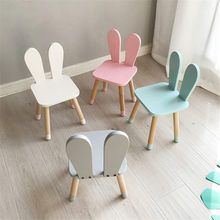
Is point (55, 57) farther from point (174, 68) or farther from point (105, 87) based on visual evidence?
point (174, 68)

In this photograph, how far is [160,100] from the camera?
53.4 inches

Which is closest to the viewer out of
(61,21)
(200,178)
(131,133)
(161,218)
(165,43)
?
(161,218)

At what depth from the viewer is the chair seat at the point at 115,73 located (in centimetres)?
147

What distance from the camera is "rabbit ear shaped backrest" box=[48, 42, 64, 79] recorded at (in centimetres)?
145

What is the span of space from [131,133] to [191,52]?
0.71m

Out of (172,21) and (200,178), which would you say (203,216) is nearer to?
(200,178)

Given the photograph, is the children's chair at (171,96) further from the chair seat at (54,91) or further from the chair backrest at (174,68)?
the chair seat at (54,91)

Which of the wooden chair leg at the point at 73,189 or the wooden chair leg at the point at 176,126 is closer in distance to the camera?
the wooden chair leg at the point at 73,189

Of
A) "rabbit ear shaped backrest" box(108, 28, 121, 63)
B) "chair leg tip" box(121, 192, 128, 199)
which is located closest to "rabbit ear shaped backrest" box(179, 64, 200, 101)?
"rabbit ear shaped backrest" box(108, 28, 121, 63)

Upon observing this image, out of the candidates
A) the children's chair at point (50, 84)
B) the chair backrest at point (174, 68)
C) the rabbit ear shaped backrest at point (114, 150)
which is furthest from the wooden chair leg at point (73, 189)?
the chair backrest at point (174, 68)

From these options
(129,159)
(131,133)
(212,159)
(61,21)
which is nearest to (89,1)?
(61,21)

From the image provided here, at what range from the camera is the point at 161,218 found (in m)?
1.15

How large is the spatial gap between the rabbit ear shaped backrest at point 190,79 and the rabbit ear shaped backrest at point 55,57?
66 cm

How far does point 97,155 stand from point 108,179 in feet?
0.71
